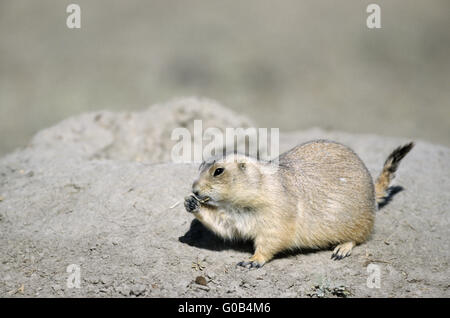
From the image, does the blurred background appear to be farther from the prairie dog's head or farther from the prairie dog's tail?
the prairie dog's head

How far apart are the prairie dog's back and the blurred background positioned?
25.1ft

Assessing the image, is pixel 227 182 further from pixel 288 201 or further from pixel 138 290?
pixel 138 290

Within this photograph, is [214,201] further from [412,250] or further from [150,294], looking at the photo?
[412,250]

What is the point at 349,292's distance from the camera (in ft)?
13.4

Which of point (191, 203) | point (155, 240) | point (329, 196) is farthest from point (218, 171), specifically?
point (329, 196)

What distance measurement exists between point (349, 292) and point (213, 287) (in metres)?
1.19

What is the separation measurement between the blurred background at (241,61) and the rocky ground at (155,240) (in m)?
6.63

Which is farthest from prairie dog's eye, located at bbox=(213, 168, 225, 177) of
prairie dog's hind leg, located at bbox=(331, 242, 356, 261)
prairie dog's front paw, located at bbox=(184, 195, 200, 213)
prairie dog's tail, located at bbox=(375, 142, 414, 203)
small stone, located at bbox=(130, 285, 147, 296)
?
prairie dog's tail, located at bbox=(375, 142, 414, 203)

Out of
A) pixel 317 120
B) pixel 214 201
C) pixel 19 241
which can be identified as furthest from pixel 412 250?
pixel 317 120

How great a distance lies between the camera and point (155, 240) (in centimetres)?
467

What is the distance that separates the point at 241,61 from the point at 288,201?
39.8 ft

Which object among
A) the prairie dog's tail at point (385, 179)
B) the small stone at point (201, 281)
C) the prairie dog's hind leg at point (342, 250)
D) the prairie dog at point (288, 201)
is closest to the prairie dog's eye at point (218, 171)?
the prairie dog at point (288, 201)

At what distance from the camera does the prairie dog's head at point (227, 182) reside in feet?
14.2

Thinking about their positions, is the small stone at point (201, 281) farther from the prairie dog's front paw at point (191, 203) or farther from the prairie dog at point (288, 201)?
the prairie dog's front paw at point (191, 203)
